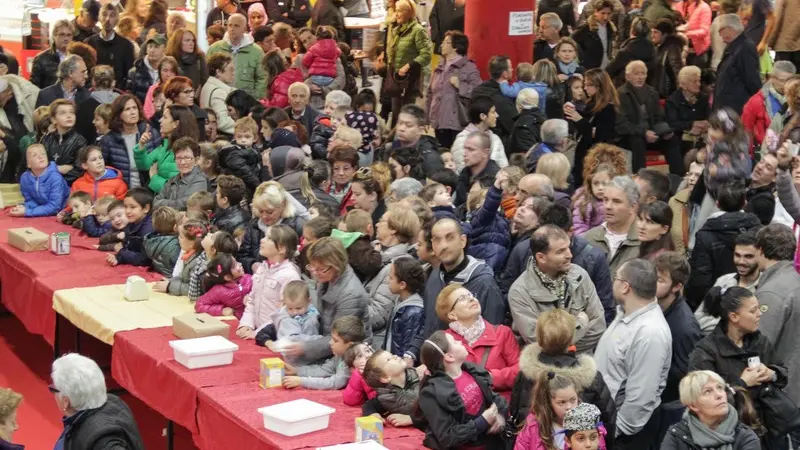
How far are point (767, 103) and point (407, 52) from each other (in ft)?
15.6

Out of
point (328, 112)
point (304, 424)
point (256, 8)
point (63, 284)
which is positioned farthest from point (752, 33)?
point (304, 424)

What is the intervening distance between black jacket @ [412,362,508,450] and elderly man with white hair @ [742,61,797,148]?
15.9 ft

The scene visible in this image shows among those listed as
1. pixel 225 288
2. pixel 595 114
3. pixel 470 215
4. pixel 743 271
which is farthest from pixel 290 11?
pixel 743 271

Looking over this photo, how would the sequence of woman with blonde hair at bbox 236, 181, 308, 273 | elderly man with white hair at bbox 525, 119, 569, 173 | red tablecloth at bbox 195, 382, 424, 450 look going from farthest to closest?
elderly man with white hair at bbox 525, 119, 569, 173 → woman with blonde hair at bbox 236, 181, 308, 273 → red tablecloth at bbox 195, 382, 424, 450

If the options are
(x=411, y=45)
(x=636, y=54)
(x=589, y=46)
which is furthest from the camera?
(x=589, y=46)

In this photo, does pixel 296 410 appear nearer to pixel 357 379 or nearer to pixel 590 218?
pixel 357 379

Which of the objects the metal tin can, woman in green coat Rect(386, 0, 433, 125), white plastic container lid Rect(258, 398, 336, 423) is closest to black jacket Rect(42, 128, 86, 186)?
the metal tin can

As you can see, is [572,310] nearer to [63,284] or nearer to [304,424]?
[304,424]

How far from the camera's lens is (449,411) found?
5.75 m

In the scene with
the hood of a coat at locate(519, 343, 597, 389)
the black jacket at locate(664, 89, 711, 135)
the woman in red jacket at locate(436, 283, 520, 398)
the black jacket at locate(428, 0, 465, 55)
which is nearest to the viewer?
the hood of a coat at locate(519, 343, 597, 389)

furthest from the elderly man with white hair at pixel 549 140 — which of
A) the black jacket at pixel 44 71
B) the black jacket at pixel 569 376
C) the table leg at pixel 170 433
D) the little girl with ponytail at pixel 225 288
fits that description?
the black jacket at pixel 44 71

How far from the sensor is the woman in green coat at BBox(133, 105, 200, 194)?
10.7 m

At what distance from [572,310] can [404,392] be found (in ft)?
3.34

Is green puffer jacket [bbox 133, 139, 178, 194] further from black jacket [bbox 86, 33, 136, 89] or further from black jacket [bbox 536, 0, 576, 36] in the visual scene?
black jacket [bbox 536, 0, 576, 36]
